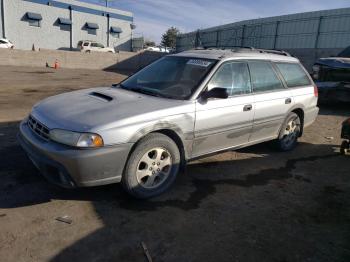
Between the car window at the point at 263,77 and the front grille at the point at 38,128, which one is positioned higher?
the car window at the point at 263,77

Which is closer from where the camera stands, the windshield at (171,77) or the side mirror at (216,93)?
the side mirror at (216,93)

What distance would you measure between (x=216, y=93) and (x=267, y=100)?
51.8 inches

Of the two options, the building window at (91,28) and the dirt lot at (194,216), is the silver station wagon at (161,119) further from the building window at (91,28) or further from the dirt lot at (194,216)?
the building window at (91,28)

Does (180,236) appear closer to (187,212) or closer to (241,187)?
(187,212)

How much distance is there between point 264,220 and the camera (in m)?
3.60

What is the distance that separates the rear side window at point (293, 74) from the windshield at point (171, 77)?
1664 mm

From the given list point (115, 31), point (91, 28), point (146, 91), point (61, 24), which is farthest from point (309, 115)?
point (115, 31)

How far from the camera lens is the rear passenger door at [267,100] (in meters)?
5.01

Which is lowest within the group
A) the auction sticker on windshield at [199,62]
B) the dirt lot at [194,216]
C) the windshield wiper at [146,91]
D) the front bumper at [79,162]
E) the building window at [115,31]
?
the dirt lot at [194,216]

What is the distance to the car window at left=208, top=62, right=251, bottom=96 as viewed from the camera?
448 cm

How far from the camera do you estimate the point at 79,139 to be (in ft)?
10.9

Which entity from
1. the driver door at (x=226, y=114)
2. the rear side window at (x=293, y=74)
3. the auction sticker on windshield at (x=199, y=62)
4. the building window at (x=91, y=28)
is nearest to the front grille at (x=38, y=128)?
the driver door at (x=226, y=114)

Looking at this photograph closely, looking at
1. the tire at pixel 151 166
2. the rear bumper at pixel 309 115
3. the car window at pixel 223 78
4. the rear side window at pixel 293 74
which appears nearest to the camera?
the tire at pixel 151 166

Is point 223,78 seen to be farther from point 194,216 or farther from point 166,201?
point 194,216
